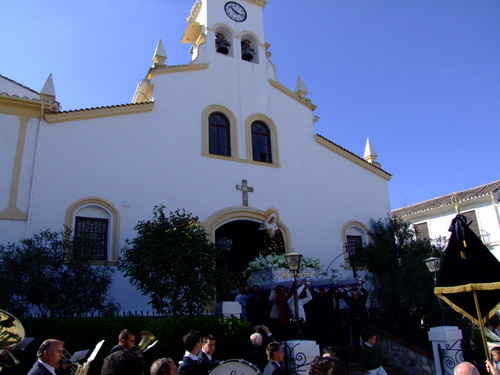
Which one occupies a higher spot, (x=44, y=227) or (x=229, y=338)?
(x=44, y=227)

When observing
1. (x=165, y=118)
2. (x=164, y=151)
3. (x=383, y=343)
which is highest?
(x=165, y=118)

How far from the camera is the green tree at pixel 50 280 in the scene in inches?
426

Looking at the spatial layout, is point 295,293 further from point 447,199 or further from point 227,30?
point 447,199

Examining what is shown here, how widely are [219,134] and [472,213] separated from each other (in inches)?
669

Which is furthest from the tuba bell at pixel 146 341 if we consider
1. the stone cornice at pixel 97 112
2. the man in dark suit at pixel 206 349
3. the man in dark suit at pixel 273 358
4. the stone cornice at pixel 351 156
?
the stone cornice at pixel 351 156

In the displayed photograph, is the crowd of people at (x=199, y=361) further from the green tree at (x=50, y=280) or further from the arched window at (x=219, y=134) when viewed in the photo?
the arched window at (x=219, y=134)

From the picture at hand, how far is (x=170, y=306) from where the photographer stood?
11.8 m

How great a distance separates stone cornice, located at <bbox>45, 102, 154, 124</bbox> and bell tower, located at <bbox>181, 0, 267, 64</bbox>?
145 inches

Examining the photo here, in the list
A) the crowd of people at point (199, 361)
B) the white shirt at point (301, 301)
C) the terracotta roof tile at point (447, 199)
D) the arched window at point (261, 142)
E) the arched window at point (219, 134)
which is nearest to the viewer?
the crowd of people at point (199, 361)

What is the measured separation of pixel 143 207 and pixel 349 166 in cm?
923

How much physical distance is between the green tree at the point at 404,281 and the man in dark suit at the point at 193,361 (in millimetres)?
9745

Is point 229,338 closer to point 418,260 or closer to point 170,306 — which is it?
point 170,306

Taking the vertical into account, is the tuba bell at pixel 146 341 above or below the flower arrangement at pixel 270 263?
below

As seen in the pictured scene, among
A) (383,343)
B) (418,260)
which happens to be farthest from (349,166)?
(383,343)
